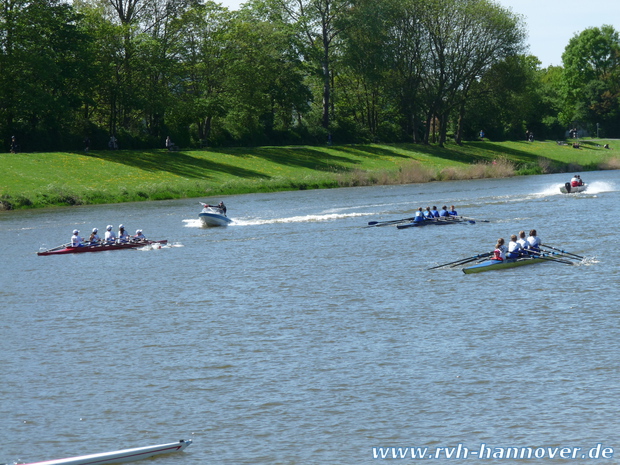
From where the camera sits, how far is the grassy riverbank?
7056 centimetres

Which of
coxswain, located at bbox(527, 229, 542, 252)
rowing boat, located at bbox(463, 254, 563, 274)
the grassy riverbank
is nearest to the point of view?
rowing boat, located at bbox(463, 254, 563, 274)

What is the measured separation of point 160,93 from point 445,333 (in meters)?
69.6

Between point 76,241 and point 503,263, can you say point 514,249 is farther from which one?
point 76,241

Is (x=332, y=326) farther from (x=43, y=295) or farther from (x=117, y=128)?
(x=117, y=128)

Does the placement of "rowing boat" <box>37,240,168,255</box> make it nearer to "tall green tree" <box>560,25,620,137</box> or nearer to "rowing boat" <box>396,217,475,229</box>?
"rowing boat" <box>396,217,475,229</box>

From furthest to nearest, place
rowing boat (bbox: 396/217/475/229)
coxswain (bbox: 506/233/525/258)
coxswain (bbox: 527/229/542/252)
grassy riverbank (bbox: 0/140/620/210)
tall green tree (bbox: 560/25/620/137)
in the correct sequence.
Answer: tall green tree (bbox: 560/25/620/137), grassy riverbank (bbox: 0/140/620/210), rowing boat (bbox: 396/217/475/229), coxswain (bbox: 527/229/542/252), coxswain (bbox: 506/233/525/258)

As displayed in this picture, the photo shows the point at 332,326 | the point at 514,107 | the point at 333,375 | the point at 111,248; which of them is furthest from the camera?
the point at 514,107

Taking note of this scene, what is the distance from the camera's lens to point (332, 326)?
25547mm

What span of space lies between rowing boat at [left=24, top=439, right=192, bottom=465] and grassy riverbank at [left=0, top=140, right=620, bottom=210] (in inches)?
2136

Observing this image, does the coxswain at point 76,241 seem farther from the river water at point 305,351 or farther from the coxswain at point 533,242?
the coxswain at point 533,242

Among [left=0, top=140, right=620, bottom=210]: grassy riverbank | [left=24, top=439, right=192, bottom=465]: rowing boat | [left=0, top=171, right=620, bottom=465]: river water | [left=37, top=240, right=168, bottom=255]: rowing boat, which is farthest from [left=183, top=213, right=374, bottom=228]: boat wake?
[left=24, top=439, right=192, bottom=465]: rowing boat

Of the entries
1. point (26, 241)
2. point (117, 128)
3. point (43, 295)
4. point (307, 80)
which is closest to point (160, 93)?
point (117, 128)

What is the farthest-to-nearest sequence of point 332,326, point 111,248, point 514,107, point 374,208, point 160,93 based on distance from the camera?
point 514,107 → point 160,93 → point 374,208 → point 111,248 → point 332,326

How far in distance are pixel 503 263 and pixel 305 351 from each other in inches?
579
